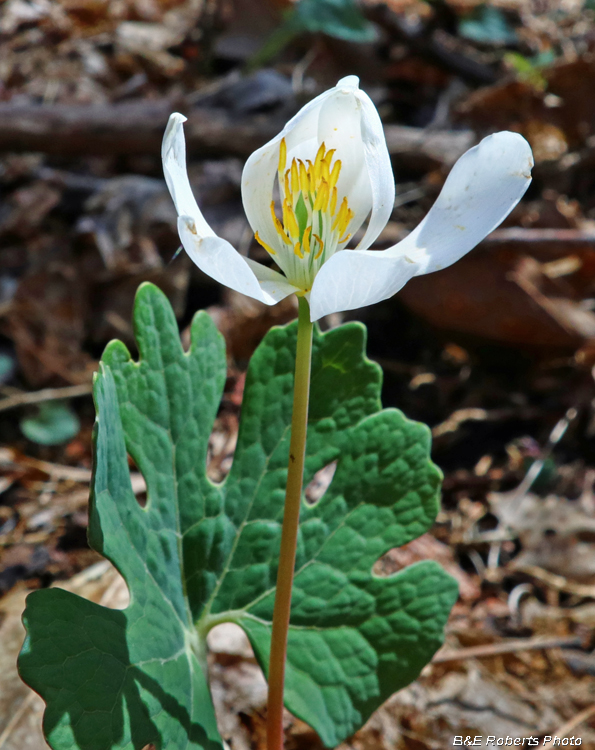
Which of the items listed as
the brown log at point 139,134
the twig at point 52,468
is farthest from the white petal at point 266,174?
the brown log at point 139,134

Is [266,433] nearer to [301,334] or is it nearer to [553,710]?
[301,334]

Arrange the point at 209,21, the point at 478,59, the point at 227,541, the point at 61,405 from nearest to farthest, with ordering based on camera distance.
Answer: the point at 227,541
the point at 61,405
the point at 478,59
the point at 209,21

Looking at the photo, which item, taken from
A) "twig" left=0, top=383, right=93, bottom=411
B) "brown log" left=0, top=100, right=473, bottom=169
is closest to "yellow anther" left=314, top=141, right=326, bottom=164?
"twig" left=0, top=383, right=93, bottom=411

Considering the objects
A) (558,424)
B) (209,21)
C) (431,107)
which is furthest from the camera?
(209,21)

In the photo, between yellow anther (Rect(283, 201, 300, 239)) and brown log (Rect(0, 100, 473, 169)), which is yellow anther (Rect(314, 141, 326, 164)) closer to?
yellow anther (Rect(283, 201, 300, 239))

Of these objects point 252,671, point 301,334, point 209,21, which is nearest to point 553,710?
point 252,671

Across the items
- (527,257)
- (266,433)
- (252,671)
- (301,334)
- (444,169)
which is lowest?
(252,671)

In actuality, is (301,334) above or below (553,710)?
above
